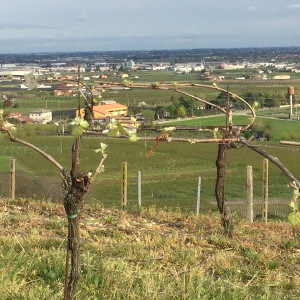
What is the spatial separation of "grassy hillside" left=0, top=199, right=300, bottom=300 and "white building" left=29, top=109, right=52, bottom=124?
16868 millimetres

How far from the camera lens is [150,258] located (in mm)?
4836

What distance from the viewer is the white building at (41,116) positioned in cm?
2369

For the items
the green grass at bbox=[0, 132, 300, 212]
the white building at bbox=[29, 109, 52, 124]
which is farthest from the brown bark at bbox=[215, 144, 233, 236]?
the white building at bbox=[29, 109, 52, 124]

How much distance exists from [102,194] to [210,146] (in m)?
10.3

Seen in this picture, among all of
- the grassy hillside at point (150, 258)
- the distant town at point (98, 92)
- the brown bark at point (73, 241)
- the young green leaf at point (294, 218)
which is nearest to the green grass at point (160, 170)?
the distant town at point (98, 92)

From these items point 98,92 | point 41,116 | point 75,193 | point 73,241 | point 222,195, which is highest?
point 98,92

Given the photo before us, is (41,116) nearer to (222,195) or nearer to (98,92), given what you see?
(222,195)

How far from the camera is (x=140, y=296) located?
3918 mm

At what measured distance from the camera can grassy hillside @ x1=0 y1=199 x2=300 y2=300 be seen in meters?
4.05

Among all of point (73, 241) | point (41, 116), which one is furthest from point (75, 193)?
point (41, 116)

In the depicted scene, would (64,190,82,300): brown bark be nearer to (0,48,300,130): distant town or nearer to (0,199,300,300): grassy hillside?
(0,199,300,300): grassy hillside

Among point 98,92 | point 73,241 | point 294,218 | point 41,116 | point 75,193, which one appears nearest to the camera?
point 294,218

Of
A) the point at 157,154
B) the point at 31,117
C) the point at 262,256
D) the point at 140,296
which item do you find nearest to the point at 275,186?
the point at 157,154

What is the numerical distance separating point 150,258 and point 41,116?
2002 cm
